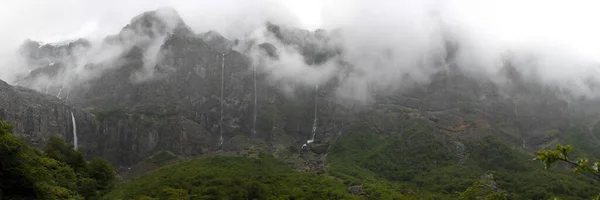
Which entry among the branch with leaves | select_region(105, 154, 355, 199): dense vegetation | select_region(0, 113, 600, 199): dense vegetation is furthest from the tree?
select_region(105, 154, 355, 199): dense vegetation

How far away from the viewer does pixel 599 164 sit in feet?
61.7

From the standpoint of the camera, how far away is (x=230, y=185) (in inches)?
5714

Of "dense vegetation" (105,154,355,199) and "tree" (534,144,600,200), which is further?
"dense vegetation" (105,154,355,199)

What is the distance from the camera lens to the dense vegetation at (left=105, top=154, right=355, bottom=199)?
4884 inches

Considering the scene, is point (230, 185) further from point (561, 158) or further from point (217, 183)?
point (561, 158)

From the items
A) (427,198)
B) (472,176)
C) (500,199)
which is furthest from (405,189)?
(500,199)

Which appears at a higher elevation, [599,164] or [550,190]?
[599,164]

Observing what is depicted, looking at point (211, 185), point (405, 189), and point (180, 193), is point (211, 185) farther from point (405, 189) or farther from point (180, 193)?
point (405, 189)

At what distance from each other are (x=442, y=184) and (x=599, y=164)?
7166 inches

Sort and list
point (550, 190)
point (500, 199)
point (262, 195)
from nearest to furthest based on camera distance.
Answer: point (500, 199) < point (262, 195) < point (550, 190)

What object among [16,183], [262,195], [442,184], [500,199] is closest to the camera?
[500,199]

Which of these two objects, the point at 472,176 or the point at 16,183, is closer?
the point at 16,183

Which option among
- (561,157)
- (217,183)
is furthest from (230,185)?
(561,157)

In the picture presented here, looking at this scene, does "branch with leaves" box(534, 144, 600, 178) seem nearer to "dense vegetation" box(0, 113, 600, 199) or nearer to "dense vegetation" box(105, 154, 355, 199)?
"dense vegetation" box(0, 113, 600, 199)
